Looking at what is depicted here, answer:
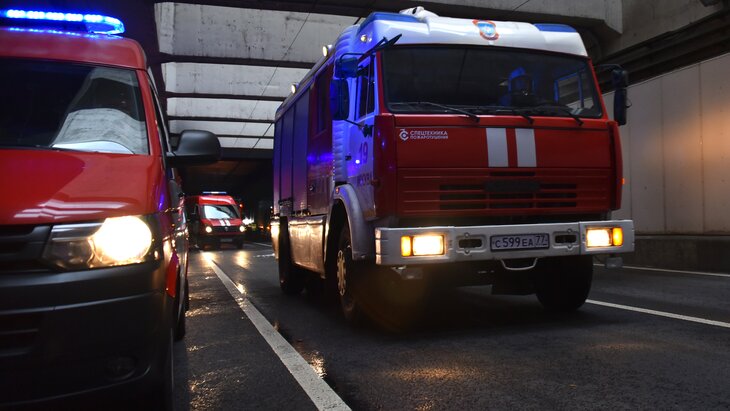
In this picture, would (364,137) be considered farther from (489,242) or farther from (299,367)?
(299,367)

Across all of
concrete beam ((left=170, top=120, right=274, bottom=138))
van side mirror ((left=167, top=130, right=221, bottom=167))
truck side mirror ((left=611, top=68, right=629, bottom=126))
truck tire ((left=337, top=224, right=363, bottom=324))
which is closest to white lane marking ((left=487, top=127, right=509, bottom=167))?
truck tire ((left=337, top=224, right=363, bottom=324))

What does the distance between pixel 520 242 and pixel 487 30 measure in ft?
6.75

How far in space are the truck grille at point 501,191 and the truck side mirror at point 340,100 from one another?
1.05 meters

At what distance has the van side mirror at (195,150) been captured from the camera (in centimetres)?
397

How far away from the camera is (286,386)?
3.71 metres

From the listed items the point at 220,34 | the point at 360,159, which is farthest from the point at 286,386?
the point at 220,34

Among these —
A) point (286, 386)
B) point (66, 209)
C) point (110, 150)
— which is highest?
point (110, 150)

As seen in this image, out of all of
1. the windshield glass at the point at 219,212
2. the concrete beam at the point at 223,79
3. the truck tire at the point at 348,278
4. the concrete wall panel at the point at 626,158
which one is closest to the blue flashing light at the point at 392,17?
the truck tire at the point at 348,278

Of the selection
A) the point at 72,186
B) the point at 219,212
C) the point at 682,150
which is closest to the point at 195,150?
the point at 72,186

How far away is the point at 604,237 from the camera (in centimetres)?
507

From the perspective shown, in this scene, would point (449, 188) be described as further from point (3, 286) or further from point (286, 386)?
point (3, 286)

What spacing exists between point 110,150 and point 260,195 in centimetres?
4156

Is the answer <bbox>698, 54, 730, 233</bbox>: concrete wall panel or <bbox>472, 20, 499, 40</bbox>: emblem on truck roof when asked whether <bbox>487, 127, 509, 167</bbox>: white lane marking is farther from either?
<bbox>698, 54, 730, 233</bbox>: concrete wall panel

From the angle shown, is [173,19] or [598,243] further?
[173,19]
